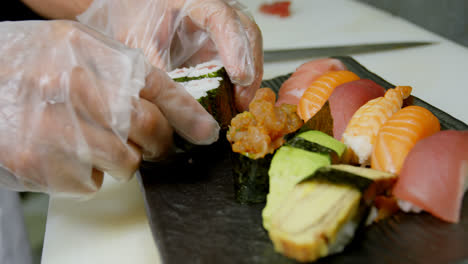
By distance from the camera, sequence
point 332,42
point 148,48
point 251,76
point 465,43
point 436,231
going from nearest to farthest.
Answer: point 436,231, point 251,76, point 148,48, point 465,43, point 332,42

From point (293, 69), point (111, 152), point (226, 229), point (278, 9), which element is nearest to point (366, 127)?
point (226, 229)

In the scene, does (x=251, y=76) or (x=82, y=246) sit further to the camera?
(x=251, y=76)

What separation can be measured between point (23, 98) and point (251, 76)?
3.09 feet

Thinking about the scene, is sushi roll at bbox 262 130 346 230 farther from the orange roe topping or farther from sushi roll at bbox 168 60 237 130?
sushi roll at bbox 168 60 237 130

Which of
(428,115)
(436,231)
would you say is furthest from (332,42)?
(436,231)

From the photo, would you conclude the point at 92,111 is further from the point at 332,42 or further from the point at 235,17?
the point at 332,42

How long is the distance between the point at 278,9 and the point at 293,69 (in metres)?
1.22

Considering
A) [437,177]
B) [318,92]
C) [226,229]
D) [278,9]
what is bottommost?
[226,229]

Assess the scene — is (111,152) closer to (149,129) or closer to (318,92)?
(149,129)

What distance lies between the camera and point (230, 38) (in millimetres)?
1757

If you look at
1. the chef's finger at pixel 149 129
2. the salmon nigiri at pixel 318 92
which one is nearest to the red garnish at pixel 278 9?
the salmon nigiri at pixel 318 92

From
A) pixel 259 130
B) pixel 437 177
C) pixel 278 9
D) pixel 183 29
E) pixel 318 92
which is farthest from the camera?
pixel 278 9

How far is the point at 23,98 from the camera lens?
119cm

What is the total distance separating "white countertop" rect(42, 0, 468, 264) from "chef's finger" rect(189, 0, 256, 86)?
67 centimetres
